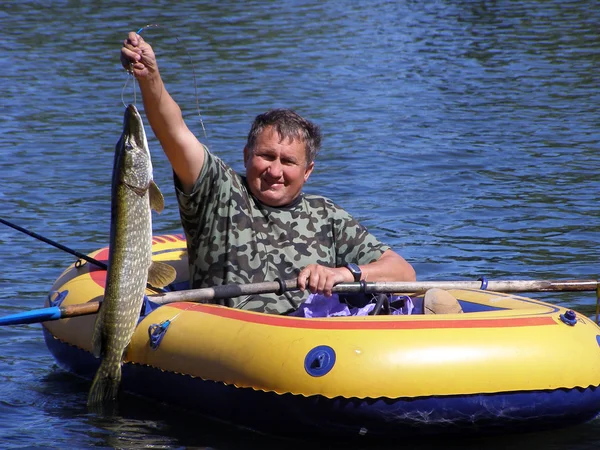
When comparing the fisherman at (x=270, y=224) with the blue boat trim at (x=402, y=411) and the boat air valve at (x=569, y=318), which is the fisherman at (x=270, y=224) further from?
the boat air valve at (x=569, y=318)

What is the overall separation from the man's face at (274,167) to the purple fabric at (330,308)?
1.85ft

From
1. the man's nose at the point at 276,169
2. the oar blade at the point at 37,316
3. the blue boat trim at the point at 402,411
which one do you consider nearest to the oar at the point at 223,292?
the oar blade at the point at 37,316

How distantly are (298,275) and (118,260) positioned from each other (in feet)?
3.06

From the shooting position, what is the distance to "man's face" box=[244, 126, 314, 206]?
6062mm

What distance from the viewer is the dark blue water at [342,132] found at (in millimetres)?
7137

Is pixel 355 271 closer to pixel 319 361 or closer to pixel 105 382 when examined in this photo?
pixel 319 361

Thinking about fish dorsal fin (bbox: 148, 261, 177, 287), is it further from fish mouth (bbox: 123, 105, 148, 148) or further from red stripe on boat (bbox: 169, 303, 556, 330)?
fish mouth (bbox: 123, 105, 148, 148)

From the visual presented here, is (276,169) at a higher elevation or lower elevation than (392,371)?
higher

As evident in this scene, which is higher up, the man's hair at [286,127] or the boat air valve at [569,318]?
the man's hair at [286,127]

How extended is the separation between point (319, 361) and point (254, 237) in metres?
0.93

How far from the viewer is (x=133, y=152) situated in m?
5.27

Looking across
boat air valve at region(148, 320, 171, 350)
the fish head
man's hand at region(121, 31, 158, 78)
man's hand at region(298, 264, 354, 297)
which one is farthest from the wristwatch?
man's hand at region(121, 31, 158, 78)

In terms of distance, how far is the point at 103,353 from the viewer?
5.87 m

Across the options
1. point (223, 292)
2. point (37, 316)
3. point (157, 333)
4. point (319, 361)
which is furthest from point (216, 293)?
point (37, 316)
